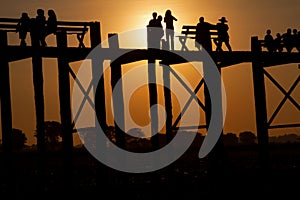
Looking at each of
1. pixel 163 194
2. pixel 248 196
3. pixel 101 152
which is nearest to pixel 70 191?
pixel 101 152

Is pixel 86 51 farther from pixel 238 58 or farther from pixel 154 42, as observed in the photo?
pixel 238 58

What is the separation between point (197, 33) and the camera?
2962 cm

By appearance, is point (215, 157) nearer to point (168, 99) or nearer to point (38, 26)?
point (168, 99)

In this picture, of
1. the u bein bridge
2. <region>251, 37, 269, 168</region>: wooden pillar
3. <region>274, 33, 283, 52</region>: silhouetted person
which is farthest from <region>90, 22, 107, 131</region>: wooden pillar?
<region>274, 33, 283, 52</region>: silhouetted person

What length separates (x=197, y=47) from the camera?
29.4 metres

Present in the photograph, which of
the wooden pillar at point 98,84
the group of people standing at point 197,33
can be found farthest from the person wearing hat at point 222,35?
the wooden pillar at point 98,84

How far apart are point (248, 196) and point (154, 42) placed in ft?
18.9

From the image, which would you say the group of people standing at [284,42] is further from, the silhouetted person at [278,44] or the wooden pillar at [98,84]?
the wooden pillar at [98,84]

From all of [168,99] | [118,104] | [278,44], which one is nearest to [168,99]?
[168,99]

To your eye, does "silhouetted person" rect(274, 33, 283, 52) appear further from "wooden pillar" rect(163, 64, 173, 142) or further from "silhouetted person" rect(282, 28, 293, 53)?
"wooden pillar" rect(163, 64, 173, 142)

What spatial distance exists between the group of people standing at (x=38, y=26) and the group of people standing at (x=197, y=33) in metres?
3.03

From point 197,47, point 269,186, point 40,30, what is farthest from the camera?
point 269,186

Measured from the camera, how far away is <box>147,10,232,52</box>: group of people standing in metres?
28.9

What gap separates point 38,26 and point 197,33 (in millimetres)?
5177
